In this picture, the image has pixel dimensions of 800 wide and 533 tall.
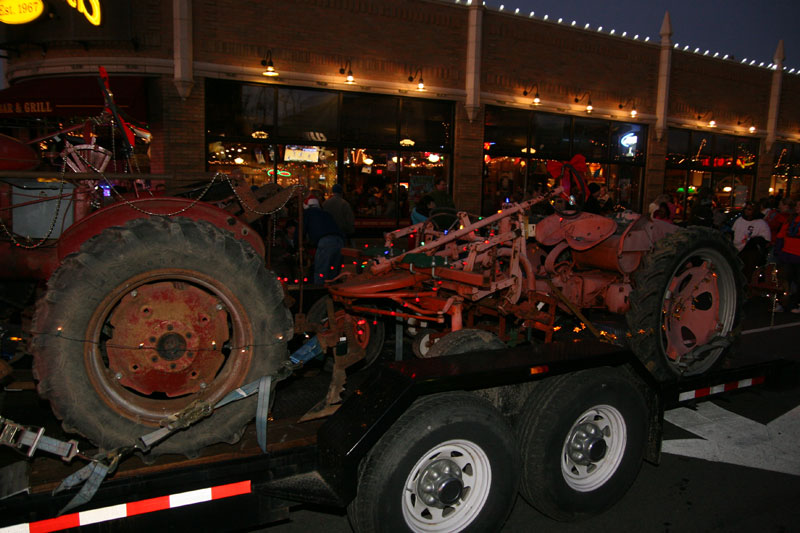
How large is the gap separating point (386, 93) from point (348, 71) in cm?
118

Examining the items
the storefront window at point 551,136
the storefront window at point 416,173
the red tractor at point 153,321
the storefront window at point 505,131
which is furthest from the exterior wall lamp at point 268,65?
the red tractor at point 153,321

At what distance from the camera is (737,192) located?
21.1 meters

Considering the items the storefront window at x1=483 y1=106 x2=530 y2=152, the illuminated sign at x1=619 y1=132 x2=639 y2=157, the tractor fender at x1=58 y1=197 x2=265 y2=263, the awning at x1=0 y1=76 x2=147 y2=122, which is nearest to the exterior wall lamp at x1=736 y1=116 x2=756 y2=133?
the illuminated sign at x1=619 y1=132 x2=639 y2=157

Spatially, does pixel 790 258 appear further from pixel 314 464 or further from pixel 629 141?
pixel 314 464

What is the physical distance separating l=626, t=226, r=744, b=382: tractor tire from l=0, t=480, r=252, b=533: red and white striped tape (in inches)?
140

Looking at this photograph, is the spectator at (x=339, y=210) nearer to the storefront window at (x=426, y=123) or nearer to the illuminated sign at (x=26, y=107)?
the storefront window at (x=426, y=123)

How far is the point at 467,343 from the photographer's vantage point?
429 centimetres

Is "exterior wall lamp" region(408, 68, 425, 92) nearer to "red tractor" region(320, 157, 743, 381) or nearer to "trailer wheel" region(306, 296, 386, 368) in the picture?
"red tractor" region(320, 157, 743, 381)

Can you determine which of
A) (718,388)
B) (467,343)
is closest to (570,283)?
(718,388)

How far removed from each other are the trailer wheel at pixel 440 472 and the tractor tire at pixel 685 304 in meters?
2.12

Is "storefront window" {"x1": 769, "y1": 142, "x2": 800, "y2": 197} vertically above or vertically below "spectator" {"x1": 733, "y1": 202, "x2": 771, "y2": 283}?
above

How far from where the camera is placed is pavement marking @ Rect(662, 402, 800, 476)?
4.70 m

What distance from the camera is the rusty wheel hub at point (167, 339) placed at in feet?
10.3

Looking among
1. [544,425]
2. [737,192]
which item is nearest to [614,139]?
[737,192]
